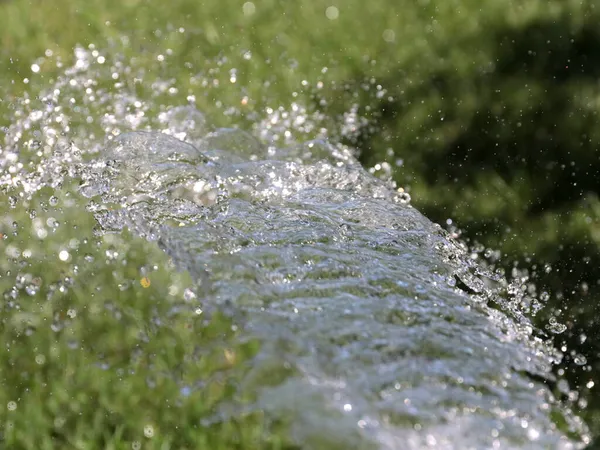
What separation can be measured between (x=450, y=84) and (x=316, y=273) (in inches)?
77.5

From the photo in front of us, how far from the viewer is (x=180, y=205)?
2961 mm

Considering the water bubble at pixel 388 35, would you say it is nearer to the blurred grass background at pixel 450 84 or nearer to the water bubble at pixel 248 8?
the blurred grass background at pixel 450 84

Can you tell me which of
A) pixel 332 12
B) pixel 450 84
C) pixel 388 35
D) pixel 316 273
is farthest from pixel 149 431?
pixel 332 12

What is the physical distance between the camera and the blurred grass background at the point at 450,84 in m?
3.66

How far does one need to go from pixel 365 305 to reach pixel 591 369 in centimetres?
124

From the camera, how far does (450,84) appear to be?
13.7 feet

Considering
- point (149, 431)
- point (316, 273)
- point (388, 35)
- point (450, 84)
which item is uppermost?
point (388, 35)

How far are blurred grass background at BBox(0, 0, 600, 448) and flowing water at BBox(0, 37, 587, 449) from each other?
181 mm

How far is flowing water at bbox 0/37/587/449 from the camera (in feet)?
7.14

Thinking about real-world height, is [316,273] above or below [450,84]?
below

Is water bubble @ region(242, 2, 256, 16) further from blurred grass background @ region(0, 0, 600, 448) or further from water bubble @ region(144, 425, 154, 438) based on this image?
water bubble @ region(144, 425, 154, 438)

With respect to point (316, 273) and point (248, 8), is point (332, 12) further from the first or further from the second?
point (316, 273)

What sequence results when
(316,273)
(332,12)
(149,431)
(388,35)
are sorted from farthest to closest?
(332,12)
(388,35)
(149,431)
(316,273)

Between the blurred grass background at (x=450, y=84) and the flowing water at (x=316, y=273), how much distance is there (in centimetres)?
18
